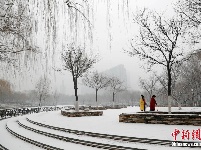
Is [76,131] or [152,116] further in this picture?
[152,116]

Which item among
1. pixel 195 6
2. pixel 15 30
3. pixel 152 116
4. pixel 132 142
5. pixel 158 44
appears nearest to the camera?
pixel 15 30

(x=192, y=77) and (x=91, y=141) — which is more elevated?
(x=192, y=77)

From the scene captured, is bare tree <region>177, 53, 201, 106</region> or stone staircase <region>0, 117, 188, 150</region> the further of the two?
bare tree <region>177, 53, 201, 106</region>

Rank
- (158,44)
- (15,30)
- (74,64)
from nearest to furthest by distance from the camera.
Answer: (15,30) < (158,44) < (74,64)

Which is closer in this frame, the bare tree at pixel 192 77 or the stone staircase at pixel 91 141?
the stone staircase at pixel 91 141

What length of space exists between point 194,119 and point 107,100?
12729 centimetres

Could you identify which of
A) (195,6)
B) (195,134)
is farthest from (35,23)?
(195,6)

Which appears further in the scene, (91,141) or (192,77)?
(192,77)

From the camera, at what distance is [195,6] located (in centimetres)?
1568

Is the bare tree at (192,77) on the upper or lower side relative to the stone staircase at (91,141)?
upper

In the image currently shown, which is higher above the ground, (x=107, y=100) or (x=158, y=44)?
(x=158, y=44)

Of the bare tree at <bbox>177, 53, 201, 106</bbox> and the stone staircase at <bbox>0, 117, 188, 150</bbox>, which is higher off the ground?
the bare tree at <bbox>177, 53, 201, 106</bbox>

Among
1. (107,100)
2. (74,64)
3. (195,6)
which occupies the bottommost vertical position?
(107,100)

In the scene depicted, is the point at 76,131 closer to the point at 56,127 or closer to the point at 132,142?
the point at 56,127
